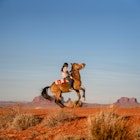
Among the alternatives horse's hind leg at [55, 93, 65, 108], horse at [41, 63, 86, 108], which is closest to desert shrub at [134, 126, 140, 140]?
horse at [41, 63, 86, 108]

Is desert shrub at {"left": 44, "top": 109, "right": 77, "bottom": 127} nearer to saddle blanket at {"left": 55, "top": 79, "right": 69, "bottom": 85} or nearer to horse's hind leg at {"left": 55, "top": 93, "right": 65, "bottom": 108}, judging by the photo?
saddle blanket at {"left": 55, "top": 79, "right": 69, "bottom": 85}

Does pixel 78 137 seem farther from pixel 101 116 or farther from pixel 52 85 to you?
pixel 52 85

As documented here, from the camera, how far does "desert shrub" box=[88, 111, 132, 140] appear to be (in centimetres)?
1393

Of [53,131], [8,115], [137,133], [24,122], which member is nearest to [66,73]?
[8,115]

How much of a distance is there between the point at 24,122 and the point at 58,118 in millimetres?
1684

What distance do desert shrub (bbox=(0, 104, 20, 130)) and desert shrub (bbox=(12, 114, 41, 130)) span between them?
0.77 metres

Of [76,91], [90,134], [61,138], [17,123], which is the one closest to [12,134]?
[17,123]

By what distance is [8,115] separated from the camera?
22328 mm

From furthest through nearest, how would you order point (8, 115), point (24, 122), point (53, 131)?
point (8, 115), point (24, 122), point (53, 131)

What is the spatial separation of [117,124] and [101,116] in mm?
693

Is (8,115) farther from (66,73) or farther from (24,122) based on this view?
(66,73)

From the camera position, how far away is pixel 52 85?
28719mm

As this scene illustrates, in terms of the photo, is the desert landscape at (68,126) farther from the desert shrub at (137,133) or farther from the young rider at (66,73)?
the young rider at (66,73)

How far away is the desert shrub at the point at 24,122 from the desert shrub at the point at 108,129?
20.7ft
